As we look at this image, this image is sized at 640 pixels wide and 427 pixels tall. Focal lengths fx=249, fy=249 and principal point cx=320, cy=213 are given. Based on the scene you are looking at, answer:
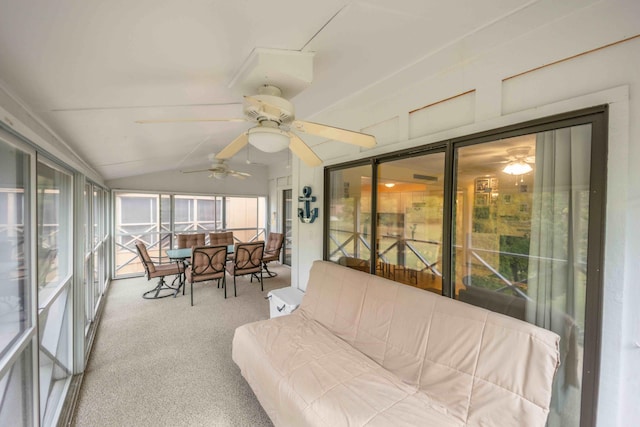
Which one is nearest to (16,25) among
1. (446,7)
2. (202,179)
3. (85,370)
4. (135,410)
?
(446,7)

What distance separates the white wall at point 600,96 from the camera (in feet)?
3.75

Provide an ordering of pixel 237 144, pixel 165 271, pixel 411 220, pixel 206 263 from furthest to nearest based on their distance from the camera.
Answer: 1. pixel 165 271
2. pixel 206 263
3. pixel 411 220
4. pixel 237 144

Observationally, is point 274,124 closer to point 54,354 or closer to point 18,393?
point 18,393

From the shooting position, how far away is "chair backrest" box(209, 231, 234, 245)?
5.92m

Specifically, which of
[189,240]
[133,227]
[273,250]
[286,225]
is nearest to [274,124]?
[273,250]

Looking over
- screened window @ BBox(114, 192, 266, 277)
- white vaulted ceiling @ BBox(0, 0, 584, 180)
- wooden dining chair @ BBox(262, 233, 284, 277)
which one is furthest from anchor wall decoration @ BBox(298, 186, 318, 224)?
screened window @ BBox(114, 192, 266, 277)

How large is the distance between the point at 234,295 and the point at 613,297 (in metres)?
4.51

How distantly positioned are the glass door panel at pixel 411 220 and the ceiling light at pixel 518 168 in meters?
0.41

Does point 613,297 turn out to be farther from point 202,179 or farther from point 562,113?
point 202,179

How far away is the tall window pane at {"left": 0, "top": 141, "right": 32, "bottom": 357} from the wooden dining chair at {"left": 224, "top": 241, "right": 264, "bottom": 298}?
3.03 metres

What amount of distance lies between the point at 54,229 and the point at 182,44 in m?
2.13

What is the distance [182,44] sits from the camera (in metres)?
1.21

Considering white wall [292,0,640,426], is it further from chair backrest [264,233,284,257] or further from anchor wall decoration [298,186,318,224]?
chair backrest [264,233,284,257]

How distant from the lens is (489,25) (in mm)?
1351
